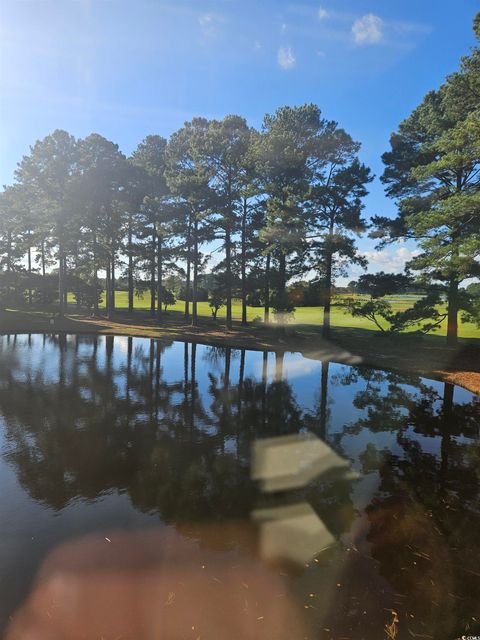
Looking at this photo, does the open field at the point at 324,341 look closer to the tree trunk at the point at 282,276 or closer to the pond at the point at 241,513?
the tree trunk at the point at 282,276

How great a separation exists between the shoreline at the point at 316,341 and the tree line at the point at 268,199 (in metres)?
1.81

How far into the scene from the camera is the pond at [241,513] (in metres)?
4.10

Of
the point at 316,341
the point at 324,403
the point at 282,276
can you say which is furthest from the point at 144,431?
the point at 282,276

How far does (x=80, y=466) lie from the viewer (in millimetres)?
7418

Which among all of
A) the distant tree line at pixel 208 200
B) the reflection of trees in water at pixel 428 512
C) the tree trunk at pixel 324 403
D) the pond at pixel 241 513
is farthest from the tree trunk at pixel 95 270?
the reflection of trees in water at pixel 428 512

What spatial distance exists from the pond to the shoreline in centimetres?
611

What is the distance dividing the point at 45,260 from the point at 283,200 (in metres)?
35.7

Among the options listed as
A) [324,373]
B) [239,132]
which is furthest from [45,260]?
[324,373]

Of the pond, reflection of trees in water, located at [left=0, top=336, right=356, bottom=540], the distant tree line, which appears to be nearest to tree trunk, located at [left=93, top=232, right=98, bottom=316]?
the distant tree line

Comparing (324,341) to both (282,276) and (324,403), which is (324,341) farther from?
(324,403)

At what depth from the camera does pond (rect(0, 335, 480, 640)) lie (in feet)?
13.5

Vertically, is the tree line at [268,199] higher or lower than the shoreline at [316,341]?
higher

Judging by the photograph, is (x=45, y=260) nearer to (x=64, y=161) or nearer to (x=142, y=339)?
(x=64, y=161)

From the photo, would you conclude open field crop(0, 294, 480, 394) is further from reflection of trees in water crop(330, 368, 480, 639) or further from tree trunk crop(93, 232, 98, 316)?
reflection of trees in water crop(330, 368, 480, 639)
